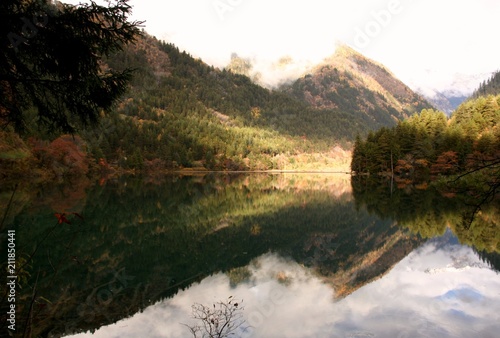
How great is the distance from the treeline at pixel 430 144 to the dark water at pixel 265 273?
1354 inches

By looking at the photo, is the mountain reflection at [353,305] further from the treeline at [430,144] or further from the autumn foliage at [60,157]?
the autumn foliage at [60,157]

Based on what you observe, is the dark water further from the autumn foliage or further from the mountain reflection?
the autumn foliage

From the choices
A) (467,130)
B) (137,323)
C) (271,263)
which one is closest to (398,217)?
(271,263)

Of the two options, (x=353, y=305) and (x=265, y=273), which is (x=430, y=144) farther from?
(x=353, y=305)

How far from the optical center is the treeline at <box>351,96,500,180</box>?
Answer: 189ft

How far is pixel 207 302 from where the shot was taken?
A: 1095 cm

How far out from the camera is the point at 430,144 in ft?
204

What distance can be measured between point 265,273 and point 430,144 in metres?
57.7

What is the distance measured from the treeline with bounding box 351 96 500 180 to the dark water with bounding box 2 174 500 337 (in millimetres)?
34393

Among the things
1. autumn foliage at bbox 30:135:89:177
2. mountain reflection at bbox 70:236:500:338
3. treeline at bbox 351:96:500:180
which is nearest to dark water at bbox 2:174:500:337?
mountain reflection at bbox 70:236:500:338

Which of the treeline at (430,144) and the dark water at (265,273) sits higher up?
the treeline at (430,144)

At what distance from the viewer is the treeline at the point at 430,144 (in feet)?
189

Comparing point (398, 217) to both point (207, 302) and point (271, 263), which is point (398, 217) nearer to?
point (271, 263)

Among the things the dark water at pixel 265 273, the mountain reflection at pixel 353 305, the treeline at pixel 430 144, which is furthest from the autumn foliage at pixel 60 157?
the mountain reflection at pixel 353 305
